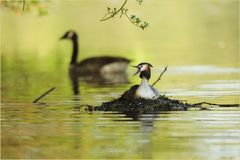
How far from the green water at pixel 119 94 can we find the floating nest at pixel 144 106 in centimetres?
38

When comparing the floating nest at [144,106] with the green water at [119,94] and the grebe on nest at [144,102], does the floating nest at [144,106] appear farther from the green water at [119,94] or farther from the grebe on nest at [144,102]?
the green water at [119,94]

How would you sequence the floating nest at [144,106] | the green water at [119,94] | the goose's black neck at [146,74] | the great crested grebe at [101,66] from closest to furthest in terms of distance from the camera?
the green water at [119,94], the floating nest at [144,106], the goose's black neck at [146,74], the great crested grebe at [101,66]

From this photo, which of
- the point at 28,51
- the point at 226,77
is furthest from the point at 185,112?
the point at 28,51

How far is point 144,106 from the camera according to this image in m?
21.5

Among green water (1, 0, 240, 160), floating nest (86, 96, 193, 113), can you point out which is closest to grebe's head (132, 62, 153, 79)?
floating nest (86, 96, 193, 113)

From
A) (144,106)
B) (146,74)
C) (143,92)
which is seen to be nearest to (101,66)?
(146,74)

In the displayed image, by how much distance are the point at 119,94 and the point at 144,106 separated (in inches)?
212

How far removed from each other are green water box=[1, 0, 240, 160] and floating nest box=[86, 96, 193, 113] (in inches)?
15.1

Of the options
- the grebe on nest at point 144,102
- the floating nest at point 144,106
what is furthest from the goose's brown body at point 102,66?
the grebe on nest at point 144,102

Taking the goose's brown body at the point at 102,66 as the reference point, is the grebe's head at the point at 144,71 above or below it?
below

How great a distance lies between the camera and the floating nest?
2158 cm

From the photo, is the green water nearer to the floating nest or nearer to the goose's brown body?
the floating nest

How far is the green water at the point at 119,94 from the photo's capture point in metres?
17.1

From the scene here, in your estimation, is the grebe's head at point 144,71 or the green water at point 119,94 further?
the grebe's head at point 144,71
